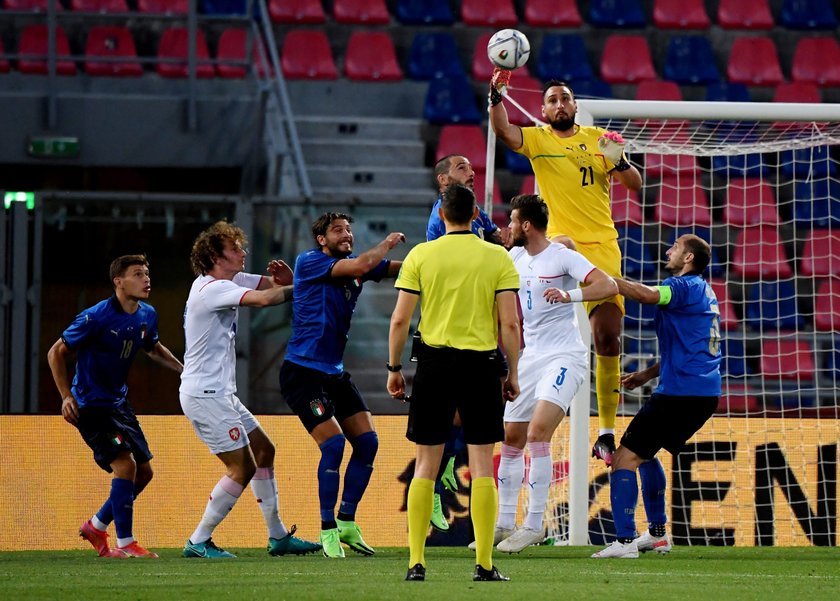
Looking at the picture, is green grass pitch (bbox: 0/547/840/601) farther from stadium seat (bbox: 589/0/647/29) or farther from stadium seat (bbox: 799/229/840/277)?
stadium seat (bbox: 589/0/647/29)

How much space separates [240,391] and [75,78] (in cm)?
515

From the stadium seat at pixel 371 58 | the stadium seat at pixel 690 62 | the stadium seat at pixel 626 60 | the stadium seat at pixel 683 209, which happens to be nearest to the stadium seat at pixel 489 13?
the stadium seat at pixel 371 58

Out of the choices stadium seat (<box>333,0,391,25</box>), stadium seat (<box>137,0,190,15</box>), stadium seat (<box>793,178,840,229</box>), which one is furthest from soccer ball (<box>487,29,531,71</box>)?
stadium seat (<box>333,0,391,25</box>)

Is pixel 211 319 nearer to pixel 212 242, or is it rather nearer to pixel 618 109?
pixel 212 242

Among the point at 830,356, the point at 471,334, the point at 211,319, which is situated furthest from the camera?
the point at 830,356

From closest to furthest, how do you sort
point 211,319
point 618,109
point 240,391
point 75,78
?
point 211,319 → point 618,109 → point 240,391 → point 75,78

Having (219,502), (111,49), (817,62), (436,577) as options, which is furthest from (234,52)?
(436,577)

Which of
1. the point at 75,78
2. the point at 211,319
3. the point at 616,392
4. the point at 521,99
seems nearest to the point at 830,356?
the point at 521,99

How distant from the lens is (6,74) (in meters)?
15.8

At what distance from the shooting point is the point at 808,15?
1834 centimetres

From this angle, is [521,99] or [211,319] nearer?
[211,319]

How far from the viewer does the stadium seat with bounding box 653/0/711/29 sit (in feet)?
59.3

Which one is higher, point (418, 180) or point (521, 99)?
point (521, 99)

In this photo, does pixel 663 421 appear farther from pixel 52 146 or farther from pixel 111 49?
pixel 111 49
